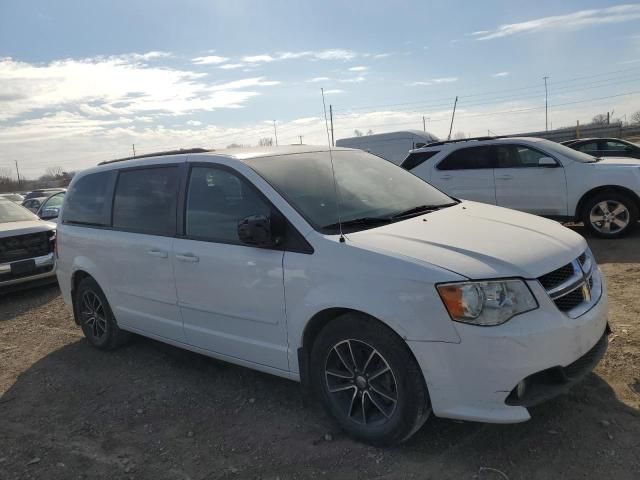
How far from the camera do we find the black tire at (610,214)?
8.38 metres

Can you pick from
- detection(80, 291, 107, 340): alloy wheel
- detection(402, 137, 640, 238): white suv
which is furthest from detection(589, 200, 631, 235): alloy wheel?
detection(80, 291, 107, 340): alloy wheel

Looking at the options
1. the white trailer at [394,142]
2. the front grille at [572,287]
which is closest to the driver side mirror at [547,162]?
the front grille at [572,287]

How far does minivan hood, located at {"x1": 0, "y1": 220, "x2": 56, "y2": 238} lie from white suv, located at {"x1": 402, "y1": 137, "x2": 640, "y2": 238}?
6.42 metres

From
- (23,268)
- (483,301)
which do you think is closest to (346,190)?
(483,301)

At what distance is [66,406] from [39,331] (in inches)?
95.3

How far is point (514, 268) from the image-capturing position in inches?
113

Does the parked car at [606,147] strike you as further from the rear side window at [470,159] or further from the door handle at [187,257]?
the door handle at [187,257]

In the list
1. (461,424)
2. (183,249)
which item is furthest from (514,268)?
(183,249)

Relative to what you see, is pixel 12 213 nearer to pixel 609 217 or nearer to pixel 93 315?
pixel 93 315

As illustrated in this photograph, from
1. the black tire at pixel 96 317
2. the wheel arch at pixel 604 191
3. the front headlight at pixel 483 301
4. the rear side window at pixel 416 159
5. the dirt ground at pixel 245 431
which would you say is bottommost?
the dirt ground at pixel 245 431

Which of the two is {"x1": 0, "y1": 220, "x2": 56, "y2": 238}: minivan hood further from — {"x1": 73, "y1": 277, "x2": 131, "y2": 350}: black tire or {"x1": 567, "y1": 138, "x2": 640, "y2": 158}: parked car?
{"x1": 567, "y1": 138, "x2": 640, "y2": 158}: parked car

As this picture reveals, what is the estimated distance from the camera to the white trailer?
2008cm

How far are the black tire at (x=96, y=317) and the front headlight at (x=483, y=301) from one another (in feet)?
11.7

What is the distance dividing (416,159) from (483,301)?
8.06m
